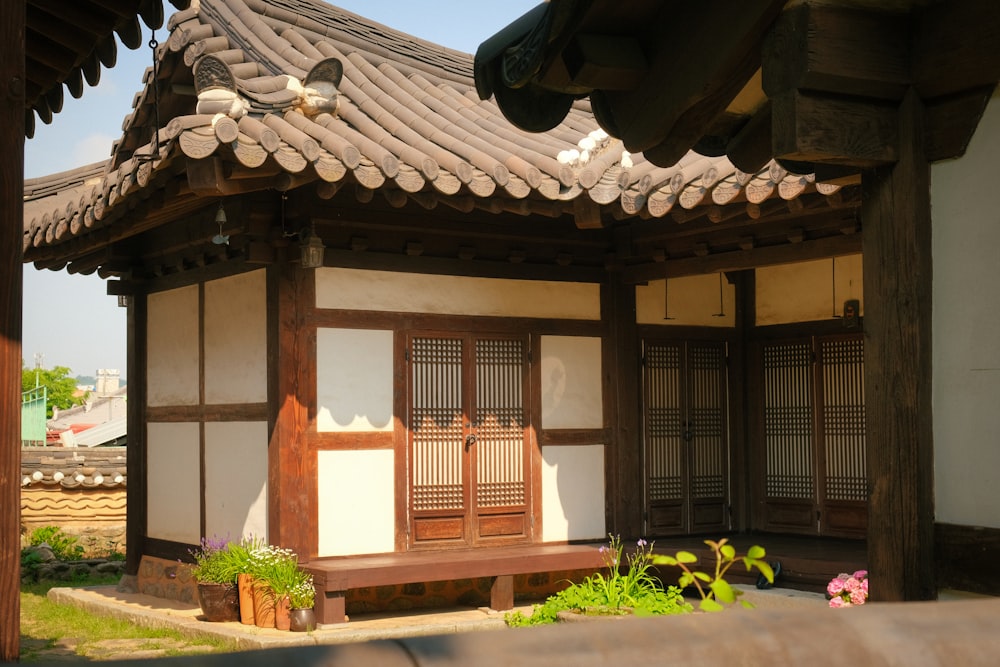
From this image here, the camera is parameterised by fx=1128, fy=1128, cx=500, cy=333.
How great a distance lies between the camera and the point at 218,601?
8.59 m

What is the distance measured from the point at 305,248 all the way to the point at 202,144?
1439 millimetres

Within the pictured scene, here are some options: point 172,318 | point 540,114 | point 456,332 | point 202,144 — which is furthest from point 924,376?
point 172,318

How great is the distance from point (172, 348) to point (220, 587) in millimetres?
2892

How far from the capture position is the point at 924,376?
3.14 meters

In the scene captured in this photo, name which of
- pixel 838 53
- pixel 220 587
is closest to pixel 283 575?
pixel 220 587

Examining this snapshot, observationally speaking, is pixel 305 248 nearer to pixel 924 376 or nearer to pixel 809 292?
pixel 809 292

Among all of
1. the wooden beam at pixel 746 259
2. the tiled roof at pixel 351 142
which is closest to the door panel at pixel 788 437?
the wooden beam at pixel 746 259

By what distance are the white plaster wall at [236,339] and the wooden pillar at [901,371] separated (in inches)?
257

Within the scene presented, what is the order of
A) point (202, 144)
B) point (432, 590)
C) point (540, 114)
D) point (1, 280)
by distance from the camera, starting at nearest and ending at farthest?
point (1, 280) < point (540, 114) < point (202, 144) < point (432, 590)

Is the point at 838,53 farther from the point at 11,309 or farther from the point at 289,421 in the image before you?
the point at 289,421

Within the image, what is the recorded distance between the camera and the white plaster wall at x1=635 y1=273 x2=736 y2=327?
1070cm

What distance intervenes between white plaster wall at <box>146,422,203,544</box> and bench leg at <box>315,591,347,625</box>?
1.95 meters

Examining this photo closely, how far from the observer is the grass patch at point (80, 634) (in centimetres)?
827

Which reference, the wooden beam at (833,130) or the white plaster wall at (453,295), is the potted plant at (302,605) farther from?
the wooden beam at (833,130)
